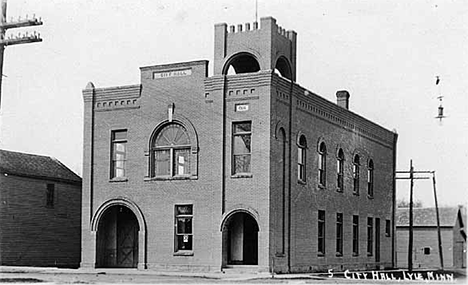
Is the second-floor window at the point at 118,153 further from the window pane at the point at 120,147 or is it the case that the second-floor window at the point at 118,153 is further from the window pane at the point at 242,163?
the window pane at the point at 242,163

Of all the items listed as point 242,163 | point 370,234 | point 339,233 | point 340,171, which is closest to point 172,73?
point 242,163

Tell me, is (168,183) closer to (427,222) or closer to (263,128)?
(263,128)

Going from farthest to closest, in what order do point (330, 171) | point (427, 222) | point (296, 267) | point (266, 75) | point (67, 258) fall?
point (427, 222) → point (67, 258) → point (330, 171) → point (296, 267) → point (266, 75)

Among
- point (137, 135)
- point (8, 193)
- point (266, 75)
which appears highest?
point (266, 75)

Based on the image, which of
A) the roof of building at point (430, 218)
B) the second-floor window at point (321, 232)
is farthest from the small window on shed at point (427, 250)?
the second-floor window at point (321, 232)

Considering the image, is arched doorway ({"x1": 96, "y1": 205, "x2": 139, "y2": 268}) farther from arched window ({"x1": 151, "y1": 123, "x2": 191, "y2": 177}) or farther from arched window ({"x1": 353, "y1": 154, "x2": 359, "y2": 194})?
→ arched window ({"x1": 353, "y1": 154, "x2": 359, "y2": 194})

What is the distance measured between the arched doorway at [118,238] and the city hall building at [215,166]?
0.05 m

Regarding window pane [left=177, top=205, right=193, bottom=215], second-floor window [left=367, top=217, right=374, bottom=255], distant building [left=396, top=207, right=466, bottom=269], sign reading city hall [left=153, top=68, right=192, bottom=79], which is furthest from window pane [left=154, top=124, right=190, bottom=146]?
distant building [left=396, top=207, right=466, bottom=269]

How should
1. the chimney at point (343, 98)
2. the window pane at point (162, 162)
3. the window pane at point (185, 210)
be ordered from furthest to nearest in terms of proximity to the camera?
the chimney at point (343, 98) < the window pane at point (162, 162) < the window pane at point (185, 210)

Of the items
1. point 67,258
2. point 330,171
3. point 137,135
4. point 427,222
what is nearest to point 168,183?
point 137,135

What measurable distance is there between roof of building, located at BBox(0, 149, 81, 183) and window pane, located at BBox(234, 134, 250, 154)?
12.6 m

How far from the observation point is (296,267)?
114ft

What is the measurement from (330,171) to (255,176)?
7569 millimetres

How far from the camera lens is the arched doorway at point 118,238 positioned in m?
36.2
